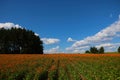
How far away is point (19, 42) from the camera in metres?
77.5

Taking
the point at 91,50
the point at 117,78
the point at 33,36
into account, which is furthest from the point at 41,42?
the point at 117,78

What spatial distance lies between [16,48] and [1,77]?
196 ft

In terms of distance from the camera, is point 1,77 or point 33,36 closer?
point 1,77

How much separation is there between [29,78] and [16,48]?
2304 inches

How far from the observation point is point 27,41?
79.8m

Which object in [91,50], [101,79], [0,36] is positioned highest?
[0,36]

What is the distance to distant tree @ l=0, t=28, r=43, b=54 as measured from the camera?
74.6 m

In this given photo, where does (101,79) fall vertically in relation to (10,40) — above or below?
below

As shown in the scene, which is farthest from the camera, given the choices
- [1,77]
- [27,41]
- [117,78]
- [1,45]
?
[27,41]

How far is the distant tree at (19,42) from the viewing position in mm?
74562

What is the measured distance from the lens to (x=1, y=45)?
74.1m

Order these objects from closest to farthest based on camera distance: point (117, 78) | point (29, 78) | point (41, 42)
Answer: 1. point (117, 78)
2. point (29, 78)
3. point (41, 42)

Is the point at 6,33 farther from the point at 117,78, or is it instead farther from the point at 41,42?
the point at 117,78

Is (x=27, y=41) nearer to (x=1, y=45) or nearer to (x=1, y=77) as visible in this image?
(x=1, y=45)
